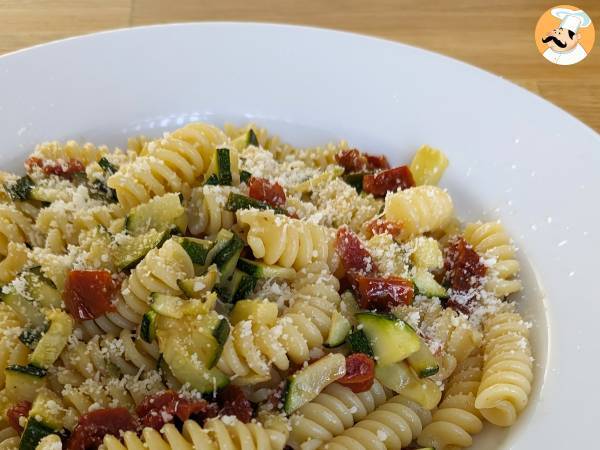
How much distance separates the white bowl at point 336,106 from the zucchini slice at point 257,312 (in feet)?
3.51

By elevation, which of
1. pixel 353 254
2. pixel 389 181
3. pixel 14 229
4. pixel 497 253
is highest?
pixel 389 181

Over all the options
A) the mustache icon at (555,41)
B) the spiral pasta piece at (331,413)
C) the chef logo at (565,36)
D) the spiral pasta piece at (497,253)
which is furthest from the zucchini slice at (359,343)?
the mustache icon at (555,41)

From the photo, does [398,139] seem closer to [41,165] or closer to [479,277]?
[479,277]

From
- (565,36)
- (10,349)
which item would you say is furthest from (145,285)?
(565,36)

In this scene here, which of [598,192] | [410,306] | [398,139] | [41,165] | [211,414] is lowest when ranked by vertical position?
[211,414]

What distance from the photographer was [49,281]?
2.34 meters

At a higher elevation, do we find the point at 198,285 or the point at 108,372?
the point at 198,285

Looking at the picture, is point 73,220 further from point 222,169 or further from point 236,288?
point 236,288

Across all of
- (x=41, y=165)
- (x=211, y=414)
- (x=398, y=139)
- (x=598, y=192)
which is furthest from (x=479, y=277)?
(x=41, y=165)

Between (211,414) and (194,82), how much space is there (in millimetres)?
1912

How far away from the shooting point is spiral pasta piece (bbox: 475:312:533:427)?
2201 millimetres

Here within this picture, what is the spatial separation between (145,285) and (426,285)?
3.34ft

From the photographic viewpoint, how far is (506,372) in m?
2.25

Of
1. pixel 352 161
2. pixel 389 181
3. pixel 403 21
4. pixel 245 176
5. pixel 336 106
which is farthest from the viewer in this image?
pixel 403 21
